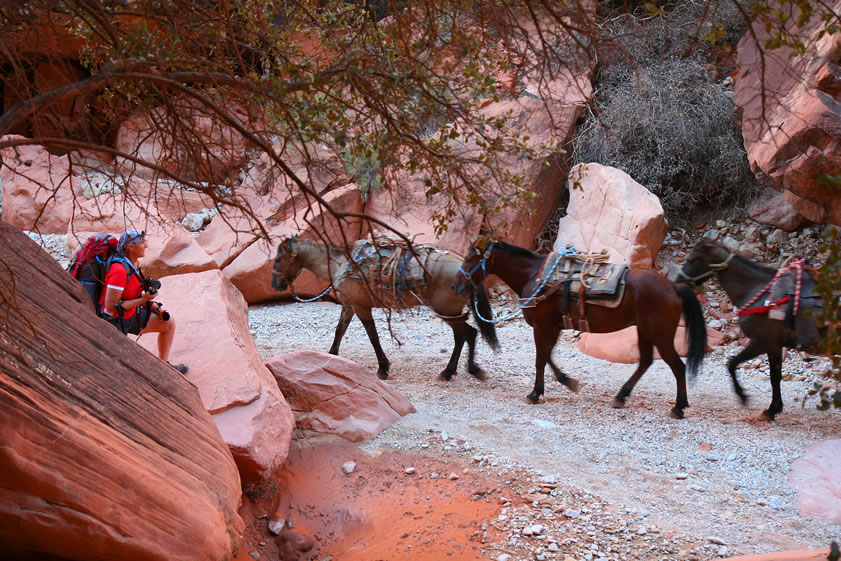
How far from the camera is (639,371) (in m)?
6.60

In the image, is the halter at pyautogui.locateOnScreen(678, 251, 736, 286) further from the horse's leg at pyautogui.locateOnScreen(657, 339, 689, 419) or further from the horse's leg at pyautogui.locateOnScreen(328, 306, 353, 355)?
the horse's leg at pyautogui.locateOnScreen(328, 306, 353, 355)

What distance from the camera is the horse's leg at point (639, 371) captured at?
658 centimetres

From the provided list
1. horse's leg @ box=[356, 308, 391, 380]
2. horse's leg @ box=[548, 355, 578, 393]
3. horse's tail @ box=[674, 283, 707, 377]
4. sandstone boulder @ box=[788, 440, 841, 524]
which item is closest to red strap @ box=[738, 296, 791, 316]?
horse's tail @ box=[674, 283, 707, 377]

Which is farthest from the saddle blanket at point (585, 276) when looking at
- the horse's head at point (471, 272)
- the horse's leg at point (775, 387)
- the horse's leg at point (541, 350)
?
the horse's leg at point (775, 387)

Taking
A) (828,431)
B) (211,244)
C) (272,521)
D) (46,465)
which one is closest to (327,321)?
(211,244)

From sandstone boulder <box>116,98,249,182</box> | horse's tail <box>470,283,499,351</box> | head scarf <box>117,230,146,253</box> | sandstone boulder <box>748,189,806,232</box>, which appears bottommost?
horse's tail <box>470,283,499,351</box>

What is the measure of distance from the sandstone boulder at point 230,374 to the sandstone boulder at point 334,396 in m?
0.38

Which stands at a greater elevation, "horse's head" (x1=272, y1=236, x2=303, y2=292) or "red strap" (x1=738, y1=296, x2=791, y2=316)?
"horse's head" (x1=272, y1=236, x2=303, y2=292)

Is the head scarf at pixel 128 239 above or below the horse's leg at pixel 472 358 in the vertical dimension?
above

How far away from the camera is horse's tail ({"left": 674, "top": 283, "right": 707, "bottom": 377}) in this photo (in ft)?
20.6

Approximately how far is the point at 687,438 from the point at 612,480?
121 centimetres

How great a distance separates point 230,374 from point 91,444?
6.89ft

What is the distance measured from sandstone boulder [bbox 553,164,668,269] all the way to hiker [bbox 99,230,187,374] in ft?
19.3

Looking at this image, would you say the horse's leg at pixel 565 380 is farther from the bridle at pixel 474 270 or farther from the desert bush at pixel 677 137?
the desert bush at pixel 677 137
